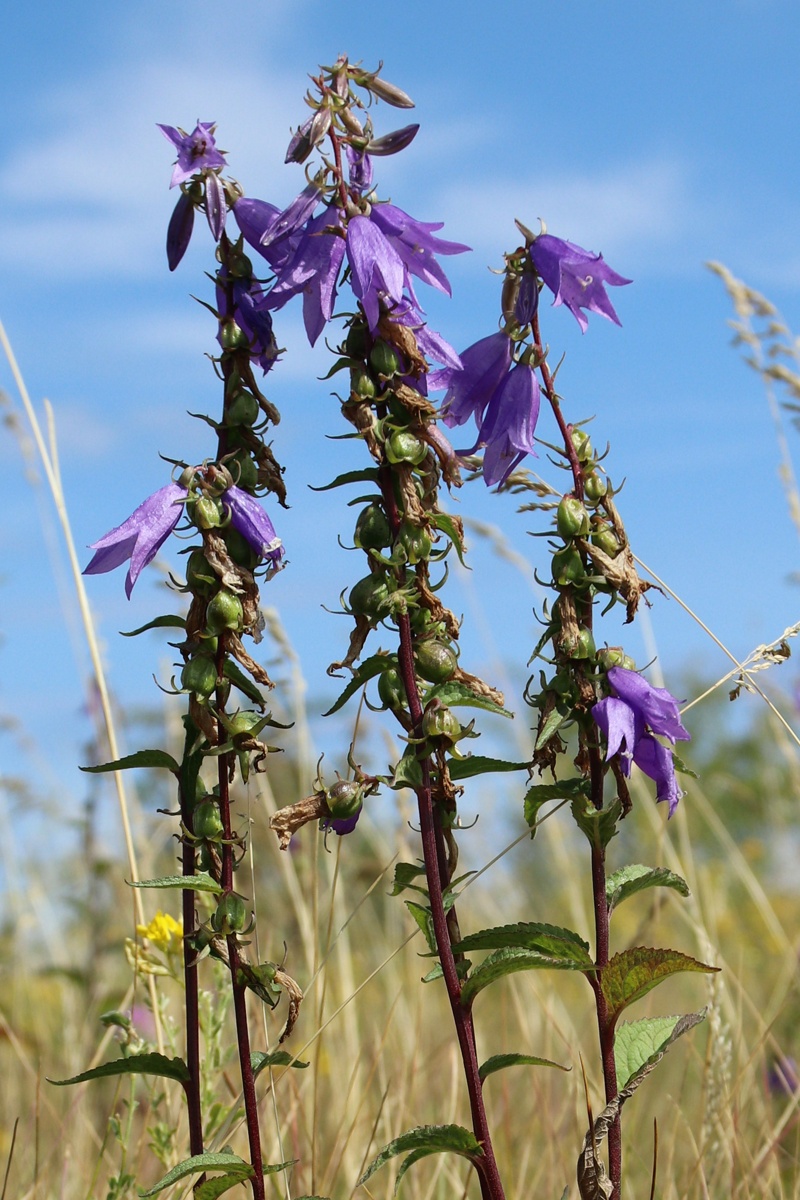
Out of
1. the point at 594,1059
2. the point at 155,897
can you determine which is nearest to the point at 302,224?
the point at 594,1059

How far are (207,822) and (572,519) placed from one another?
0.59 m

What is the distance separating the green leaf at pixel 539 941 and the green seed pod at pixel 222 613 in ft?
1.57

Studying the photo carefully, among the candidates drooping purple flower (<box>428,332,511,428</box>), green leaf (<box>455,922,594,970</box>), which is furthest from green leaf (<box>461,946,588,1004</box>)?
drooping purple flower (<box>428,332,511,428</box>)

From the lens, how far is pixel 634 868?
1.70 m

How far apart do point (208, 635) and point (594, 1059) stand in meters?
2.32

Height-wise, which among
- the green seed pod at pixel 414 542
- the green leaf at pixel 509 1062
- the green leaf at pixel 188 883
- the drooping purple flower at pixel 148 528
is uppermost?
the drooping purple flower at pixel 148 528

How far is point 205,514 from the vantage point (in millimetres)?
1555

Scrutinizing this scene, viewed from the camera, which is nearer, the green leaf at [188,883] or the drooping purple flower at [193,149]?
the green leaf at [188,883]

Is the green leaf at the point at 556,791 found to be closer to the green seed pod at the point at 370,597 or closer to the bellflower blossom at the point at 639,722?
the bellflower blossom at the point at 639,722

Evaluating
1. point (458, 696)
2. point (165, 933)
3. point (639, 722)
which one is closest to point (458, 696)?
point (458, 696)

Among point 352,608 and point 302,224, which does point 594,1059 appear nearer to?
point 352,608

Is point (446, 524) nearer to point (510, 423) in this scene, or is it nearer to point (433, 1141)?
point (510, 423)

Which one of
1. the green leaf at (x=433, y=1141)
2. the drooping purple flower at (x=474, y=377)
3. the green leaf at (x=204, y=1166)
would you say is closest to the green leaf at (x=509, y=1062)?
the green leaf at (x=433, y=1141)

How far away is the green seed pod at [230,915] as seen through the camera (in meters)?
1.57
